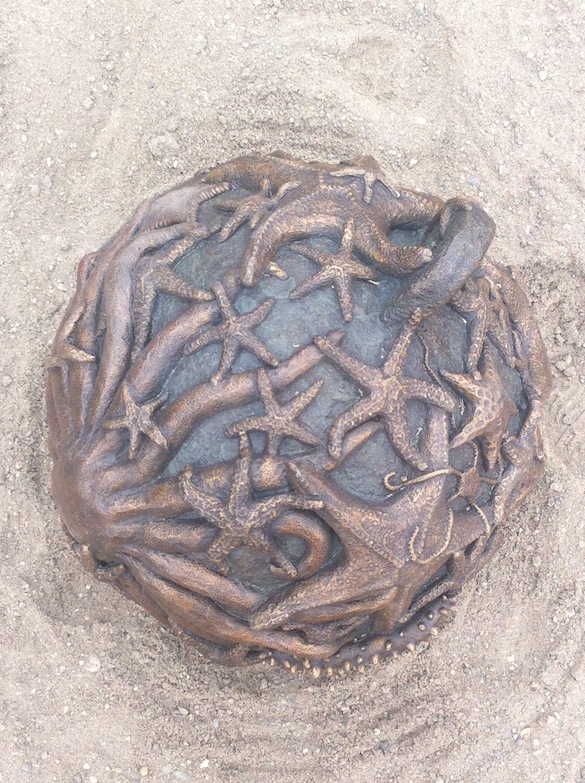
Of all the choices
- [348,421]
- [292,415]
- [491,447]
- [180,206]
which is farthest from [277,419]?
[180,206]

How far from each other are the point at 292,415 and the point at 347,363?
0.83 feet

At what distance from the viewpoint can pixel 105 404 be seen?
2.47m

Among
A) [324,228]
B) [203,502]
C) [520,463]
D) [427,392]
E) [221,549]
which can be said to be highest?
[324,228]

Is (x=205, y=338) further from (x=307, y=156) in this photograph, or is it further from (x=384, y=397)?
(x=307, y=156)

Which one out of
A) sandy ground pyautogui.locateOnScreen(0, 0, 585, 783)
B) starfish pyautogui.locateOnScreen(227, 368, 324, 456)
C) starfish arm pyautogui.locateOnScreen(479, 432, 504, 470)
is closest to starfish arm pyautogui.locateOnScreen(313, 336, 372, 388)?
starfish pyautogui.locateOnScreen(227, 368, 324, 456)

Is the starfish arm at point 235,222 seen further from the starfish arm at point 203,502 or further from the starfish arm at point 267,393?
the starfish arm at point 203,502

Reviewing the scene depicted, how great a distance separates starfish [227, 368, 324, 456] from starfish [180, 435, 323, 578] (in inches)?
2.6

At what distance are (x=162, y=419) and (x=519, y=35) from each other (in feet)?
10.8

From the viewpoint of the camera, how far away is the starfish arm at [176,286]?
7.93 ft

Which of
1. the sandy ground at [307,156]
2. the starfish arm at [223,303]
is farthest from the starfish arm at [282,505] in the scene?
the sandy ground at [307,156]

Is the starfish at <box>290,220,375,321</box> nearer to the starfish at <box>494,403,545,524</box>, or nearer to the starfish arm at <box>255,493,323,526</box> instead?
the starfish arm at <box>255,493,323,526</box>

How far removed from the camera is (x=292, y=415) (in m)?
2.27

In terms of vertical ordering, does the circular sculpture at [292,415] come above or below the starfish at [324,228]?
below

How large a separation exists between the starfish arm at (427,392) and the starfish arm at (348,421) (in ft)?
0.44
